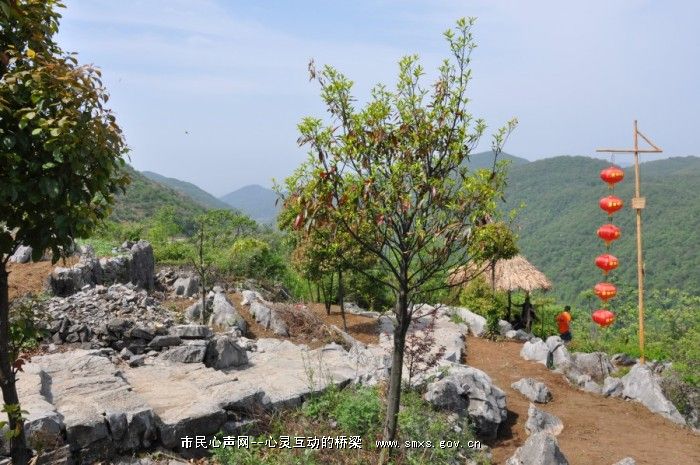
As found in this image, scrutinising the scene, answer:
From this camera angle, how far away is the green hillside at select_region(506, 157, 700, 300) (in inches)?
1524

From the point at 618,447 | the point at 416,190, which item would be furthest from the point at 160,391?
the point at 618,447

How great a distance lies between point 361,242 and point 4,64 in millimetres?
2664

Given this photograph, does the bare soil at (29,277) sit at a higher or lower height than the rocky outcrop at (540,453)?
higher

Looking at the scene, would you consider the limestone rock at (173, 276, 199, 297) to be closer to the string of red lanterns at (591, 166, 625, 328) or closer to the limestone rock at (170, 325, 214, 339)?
the limestone rock at (170, 325, 214, 339)

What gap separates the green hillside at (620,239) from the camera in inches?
1524

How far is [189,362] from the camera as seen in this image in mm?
7855

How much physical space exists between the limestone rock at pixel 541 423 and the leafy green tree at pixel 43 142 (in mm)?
6079

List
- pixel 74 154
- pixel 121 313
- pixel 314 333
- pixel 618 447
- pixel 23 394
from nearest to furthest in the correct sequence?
pixel 74 154 < pixel 23 394 < pixel 618 447 < pixel 121 313 < pixel 314 333

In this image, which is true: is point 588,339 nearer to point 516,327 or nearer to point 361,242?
point 516,327

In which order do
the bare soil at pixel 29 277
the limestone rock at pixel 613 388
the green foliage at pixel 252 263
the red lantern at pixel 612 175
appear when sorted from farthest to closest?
1. the green foliage at pixel 252 263
2. the red lantern at pixel 612 175
3. the bare soil at pixel 29 277
4. the limestone rock at pixel 613 388

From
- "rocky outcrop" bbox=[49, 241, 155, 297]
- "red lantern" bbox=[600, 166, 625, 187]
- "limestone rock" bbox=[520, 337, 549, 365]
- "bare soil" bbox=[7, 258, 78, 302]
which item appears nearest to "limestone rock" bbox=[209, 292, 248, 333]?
"rocky outcrop" bbox=[49, 241, 155, 297]

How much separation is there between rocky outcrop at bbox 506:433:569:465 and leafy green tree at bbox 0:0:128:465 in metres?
4.82

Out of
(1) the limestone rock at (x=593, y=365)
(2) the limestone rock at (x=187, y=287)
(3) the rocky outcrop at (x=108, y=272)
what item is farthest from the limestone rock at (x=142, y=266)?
(1) the limestone rock at (x=593, y=365)

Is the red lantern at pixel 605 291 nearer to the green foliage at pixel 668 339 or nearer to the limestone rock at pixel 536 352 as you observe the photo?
the green foliage at pixel 668 339
